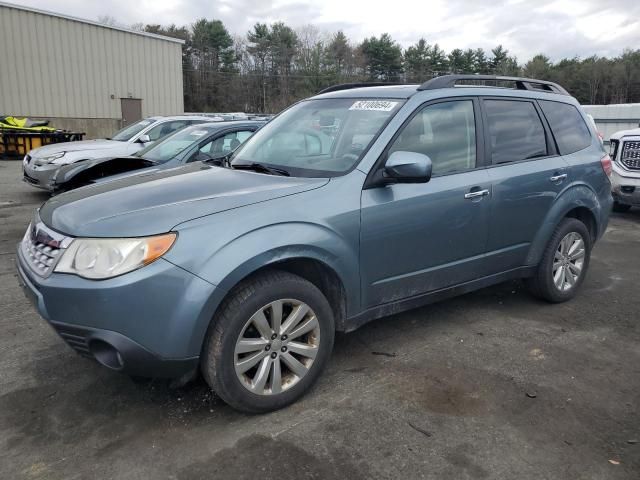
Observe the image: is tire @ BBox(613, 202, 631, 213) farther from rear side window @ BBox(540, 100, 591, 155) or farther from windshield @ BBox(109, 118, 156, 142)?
windshield @ BBox(109, 118, 156, 142)

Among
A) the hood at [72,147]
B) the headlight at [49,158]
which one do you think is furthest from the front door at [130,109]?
the headlight at [49,158]

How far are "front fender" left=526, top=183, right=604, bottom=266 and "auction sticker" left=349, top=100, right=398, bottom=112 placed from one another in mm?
1665

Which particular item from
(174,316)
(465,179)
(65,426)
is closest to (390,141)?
(465,179)

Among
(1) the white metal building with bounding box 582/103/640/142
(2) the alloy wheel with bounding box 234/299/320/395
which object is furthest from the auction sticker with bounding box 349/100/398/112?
(1) the white metal building with bounding box 582/103/640/142

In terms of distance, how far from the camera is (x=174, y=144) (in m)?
7.66

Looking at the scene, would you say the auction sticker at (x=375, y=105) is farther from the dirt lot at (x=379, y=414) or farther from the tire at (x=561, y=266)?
the tire at (x=561, y=266)

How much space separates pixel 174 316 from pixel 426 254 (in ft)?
5.60

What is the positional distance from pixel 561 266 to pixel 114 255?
3658 millimetres

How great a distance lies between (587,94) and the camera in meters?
57.2

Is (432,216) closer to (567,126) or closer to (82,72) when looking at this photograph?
(567,126)

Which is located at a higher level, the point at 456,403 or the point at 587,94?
the point at 587,94

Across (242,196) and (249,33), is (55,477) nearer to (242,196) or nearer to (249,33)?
(242,196)

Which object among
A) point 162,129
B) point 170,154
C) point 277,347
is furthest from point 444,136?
point 162,129

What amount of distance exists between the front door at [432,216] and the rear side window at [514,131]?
18cm
